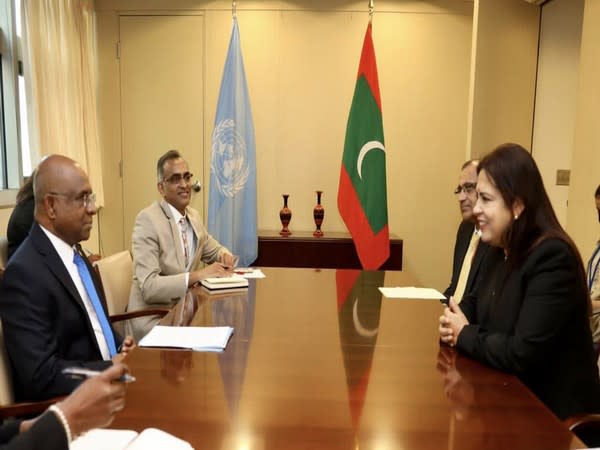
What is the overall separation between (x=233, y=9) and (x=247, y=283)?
305 centimetres

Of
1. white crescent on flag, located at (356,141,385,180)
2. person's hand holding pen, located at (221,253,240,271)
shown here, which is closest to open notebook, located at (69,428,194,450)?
person's hand holding pen, located at (221,253,240,271)

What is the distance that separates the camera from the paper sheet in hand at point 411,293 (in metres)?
2.48

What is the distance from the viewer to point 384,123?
494 cm

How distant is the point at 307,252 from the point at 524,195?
3048 mm

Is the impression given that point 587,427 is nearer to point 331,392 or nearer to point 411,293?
point 331,392

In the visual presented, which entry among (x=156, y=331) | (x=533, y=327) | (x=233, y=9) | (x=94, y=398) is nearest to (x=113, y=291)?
(x=156, y=331)

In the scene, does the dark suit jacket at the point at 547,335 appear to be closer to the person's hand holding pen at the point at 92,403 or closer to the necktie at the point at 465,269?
the necktie at the point at 465,269

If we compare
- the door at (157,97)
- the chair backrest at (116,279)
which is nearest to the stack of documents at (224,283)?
the chair backrest at (116,279)

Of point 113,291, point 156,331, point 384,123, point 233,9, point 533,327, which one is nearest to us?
point 533,327

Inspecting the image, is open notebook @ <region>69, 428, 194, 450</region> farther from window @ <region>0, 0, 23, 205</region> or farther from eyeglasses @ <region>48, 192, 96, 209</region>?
window @ <region>0, 0, 23, 205</region>

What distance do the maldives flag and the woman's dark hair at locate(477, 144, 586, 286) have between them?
2.94m

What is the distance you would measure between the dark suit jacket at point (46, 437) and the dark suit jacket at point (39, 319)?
23.8 inches

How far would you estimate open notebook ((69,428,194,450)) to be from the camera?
1.02 metres

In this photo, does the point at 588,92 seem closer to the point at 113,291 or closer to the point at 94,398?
the point at 113,291
